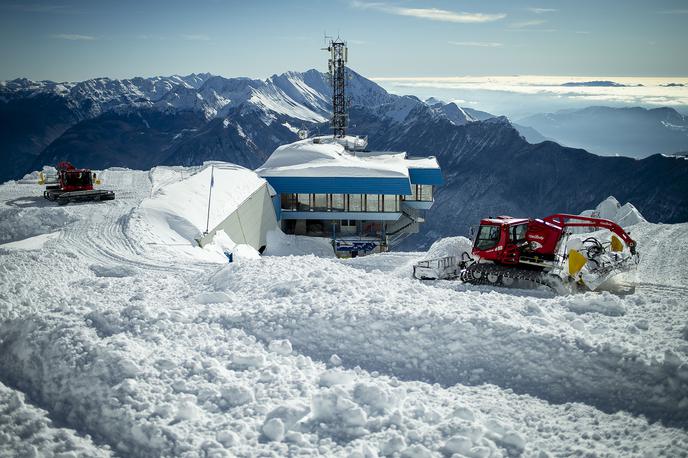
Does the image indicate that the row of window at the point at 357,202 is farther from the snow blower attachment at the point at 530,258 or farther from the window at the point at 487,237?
the window at the point at 487,237

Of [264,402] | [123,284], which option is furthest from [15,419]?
[123,284]

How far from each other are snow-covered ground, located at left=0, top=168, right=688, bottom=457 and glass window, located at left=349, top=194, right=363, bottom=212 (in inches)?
→ 821

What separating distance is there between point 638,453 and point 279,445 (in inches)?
196

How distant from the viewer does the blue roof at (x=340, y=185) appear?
34.3m

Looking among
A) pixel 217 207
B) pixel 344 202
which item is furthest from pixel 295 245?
pixel 217 207

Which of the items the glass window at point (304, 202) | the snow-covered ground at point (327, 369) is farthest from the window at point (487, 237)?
the glass window at point (304, 202)

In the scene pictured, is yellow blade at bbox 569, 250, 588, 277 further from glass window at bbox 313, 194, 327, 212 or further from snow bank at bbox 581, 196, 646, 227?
snow bank at bbox 581, 196, 646, 227

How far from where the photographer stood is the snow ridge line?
352 inches

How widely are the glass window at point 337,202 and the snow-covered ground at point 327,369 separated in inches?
819

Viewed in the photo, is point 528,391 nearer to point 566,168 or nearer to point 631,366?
point 631,366

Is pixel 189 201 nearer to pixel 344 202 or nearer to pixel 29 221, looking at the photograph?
pixel 29 221

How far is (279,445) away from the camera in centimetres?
746

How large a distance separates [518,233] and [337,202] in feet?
61.5

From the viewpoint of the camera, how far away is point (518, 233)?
691 inches
